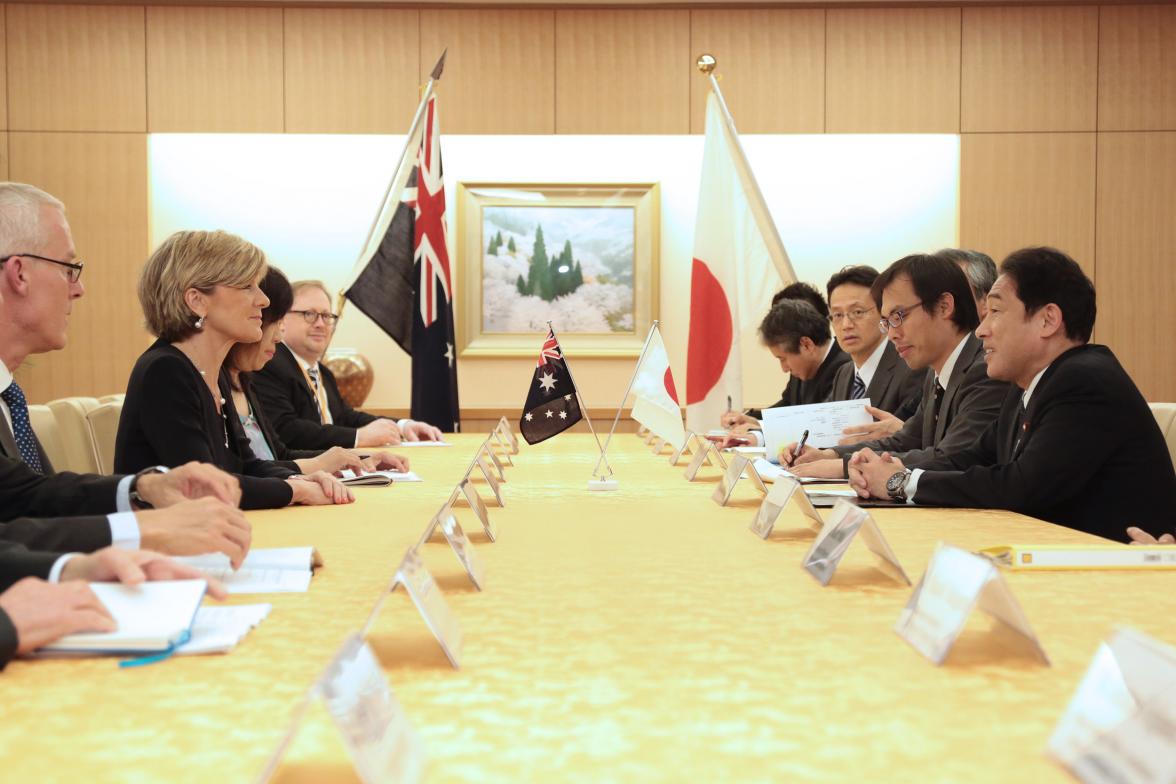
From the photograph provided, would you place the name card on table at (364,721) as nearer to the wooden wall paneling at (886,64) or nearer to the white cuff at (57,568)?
the white cuff at (57,568)

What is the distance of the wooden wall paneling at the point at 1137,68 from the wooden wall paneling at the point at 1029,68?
0.08 meters

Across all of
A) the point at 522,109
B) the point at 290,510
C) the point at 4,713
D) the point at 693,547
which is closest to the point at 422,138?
the point at 522,109

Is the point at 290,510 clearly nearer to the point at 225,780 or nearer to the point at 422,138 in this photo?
the point at 225,780

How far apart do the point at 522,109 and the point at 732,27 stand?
1.42m

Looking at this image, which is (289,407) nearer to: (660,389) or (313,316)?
(313,316)

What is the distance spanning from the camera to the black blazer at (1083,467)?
2.52 m

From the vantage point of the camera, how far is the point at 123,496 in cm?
216

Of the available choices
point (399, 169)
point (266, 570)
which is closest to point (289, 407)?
point (399, 169)

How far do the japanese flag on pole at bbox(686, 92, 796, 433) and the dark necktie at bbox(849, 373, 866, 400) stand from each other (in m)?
0.90

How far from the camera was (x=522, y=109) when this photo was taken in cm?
683

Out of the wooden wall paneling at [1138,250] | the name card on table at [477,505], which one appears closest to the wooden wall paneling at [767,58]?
the wooden wall paneling at [1138,250]

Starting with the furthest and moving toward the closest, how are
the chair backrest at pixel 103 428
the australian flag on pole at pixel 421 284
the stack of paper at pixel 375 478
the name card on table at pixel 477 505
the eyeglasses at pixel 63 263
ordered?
the australian flag on pole at pixel 421 284 < the chair backrest at pixel 103 428 < the stack of paper at pixel 375 478 < the eyeglasses at pixel 63 263 < the name card on table at pixel 477 505

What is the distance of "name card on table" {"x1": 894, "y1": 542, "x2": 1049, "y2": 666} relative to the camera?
1139 mm

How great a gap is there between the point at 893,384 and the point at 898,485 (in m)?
2.03
